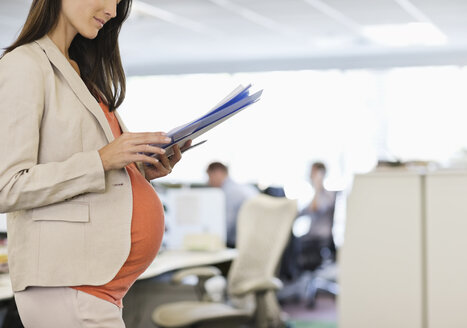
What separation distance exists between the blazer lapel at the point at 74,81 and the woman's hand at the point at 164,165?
0.47 ft

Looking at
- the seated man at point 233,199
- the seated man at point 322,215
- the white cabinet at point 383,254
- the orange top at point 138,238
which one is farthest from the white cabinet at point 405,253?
the seated man at point 322,215

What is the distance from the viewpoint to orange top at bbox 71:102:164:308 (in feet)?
4.46

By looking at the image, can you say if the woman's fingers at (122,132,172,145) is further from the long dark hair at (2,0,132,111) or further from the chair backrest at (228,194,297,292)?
the chair backrest at (228,194,297,292)

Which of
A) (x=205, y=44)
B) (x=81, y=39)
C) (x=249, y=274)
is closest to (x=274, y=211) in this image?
(x=249, y=274)

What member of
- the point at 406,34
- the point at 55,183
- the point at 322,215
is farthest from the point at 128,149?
the point at 406,34

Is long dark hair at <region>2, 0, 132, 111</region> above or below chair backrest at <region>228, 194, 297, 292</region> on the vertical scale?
above

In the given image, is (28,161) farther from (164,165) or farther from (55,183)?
(164,165)

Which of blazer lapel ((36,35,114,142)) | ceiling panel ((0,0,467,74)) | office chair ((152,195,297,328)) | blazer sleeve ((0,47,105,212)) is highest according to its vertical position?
ceiling panel ((0,0,467,74))

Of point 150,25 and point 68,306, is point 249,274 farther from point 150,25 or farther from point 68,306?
point 150,25

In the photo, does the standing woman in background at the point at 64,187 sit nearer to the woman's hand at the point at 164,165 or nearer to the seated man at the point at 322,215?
the woman's hand at the point at 164,165

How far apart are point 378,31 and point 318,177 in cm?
227

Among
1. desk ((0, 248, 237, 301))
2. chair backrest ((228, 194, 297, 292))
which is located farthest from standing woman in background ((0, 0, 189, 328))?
chair backrest ((228, 194, 297, 292))

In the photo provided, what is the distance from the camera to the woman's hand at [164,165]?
4.88 feet

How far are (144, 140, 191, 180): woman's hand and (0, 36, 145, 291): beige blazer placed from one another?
0.46ft
